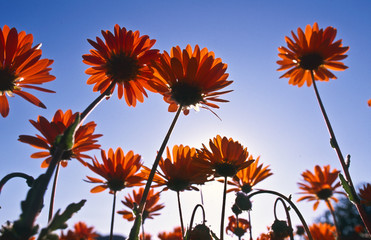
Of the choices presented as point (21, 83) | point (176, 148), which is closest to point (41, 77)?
point (21, 83)

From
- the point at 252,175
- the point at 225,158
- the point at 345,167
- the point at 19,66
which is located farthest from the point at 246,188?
the point at 19,66

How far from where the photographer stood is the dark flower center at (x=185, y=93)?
1939 millimetres

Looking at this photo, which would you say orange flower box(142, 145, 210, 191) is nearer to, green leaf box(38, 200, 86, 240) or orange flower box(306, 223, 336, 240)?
green leaf box(38, 200, 86, 240)

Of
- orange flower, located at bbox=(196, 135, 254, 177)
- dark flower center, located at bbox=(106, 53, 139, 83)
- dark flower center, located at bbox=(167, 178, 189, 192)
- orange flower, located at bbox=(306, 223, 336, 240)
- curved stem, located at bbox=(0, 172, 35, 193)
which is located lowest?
orange flower, located at bbox=(306, 223, 336, 240)

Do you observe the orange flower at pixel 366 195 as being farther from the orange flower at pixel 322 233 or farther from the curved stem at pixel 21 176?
the curved stem at pixel 21 176

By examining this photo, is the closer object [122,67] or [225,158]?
[122,67]

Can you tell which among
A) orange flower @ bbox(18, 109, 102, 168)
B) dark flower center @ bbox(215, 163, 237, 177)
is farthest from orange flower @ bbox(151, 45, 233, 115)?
orange flower @ bbox(18, 109, 102, 168)

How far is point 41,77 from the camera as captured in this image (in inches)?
67.0

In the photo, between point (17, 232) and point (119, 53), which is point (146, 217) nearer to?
point (119, 53)

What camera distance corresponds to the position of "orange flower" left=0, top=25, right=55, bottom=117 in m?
1.64

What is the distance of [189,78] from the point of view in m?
1.93

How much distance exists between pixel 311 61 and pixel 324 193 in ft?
9.76

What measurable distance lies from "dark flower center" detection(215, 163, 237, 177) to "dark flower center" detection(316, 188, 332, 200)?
381cm

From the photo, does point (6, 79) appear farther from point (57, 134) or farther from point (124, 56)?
point (124, 56)
